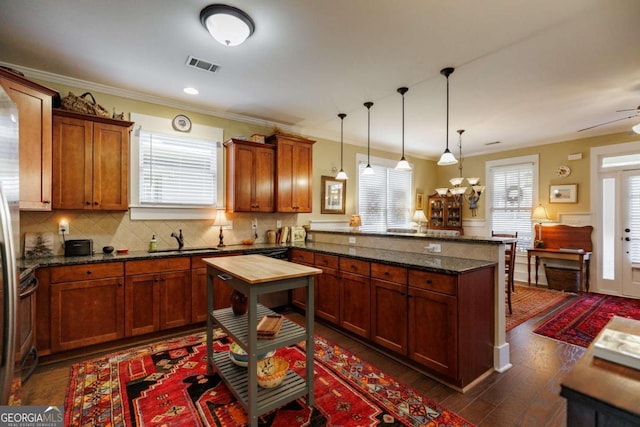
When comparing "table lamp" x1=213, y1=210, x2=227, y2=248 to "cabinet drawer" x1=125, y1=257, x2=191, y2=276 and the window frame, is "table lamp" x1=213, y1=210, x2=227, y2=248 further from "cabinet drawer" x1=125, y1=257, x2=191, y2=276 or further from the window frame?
"cabinet drawer" x1=125, y1=257, x2=191, y2=276

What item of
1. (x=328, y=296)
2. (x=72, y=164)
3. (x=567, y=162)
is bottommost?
(x=328, y=296)

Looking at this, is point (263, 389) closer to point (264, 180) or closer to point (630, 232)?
point (264, 180)

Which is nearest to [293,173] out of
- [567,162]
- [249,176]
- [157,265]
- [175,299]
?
[249,176]

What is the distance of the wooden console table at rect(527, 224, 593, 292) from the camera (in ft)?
16.6

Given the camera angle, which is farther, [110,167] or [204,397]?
[110,167]

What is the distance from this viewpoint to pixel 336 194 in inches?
218

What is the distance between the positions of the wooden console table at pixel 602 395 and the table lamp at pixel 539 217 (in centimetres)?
572

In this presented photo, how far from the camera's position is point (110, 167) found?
3.24 m

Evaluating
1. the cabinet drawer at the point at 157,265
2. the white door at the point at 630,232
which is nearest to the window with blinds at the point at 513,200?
the white door at the point at 630,232

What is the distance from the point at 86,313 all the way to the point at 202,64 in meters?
2.66

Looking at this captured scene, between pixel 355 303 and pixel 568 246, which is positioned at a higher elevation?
pixel 568 246

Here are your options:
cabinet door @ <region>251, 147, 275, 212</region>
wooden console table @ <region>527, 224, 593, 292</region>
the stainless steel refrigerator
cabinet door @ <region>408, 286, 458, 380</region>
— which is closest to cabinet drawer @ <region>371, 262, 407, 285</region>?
cabinet door @ <region>408, 286, 458, 380</region>

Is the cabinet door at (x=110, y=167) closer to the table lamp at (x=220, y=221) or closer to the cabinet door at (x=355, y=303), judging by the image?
the table lamp at (x=220, y=221)

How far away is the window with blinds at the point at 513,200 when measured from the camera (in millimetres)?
5973
